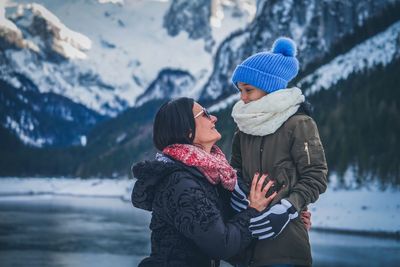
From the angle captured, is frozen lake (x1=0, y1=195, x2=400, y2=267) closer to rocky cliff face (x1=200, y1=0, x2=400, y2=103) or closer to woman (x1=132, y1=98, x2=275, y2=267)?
woman (x1=132, y1=98, x2=275, y2=267)

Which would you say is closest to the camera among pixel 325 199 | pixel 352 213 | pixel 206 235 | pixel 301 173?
pixel 206 235

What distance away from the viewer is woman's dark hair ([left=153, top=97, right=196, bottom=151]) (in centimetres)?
417

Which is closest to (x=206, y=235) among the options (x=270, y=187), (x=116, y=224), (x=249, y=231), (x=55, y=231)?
(x=249, y=231)

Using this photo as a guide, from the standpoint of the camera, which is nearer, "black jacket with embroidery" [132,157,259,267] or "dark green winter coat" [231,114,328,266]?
"black jacket with embroidery" [132,157,259,267]

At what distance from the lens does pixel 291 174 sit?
4.26 metres

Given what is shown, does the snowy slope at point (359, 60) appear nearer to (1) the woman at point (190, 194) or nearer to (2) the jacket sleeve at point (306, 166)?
(2) the jacket sleeve at point (306, 166)

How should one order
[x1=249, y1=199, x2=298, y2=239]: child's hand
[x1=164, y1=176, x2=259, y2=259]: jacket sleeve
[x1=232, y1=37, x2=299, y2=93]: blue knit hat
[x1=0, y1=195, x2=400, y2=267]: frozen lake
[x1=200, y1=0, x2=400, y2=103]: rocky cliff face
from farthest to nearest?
[x1=200, y1=0, x2=400, y2=103]: rocky cliff face, [x1=0, y1=195, x2=400, y2=267]: frozen lake, [x1=232, y1=37, x2=299, y2=93]: blue knit hat, [x1=249, y1=199, x2=298, y2=239]: child's hand, [x1=164, y1=176, x2=259, y2=259]: jacket sleeve

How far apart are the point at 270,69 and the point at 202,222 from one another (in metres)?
1.25

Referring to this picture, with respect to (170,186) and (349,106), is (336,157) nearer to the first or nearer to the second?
(349,106)

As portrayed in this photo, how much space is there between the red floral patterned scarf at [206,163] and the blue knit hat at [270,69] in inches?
26.9

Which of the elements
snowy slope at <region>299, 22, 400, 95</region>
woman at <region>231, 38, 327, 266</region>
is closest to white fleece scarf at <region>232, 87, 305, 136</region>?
woman at <region>231, 38, 327, 266</region>

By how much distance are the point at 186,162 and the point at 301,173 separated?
2.45ft

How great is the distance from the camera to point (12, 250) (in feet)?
83.6

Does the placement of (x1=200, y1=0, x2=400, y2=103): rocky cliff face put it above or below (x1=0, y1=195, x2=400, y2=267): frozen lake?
above
